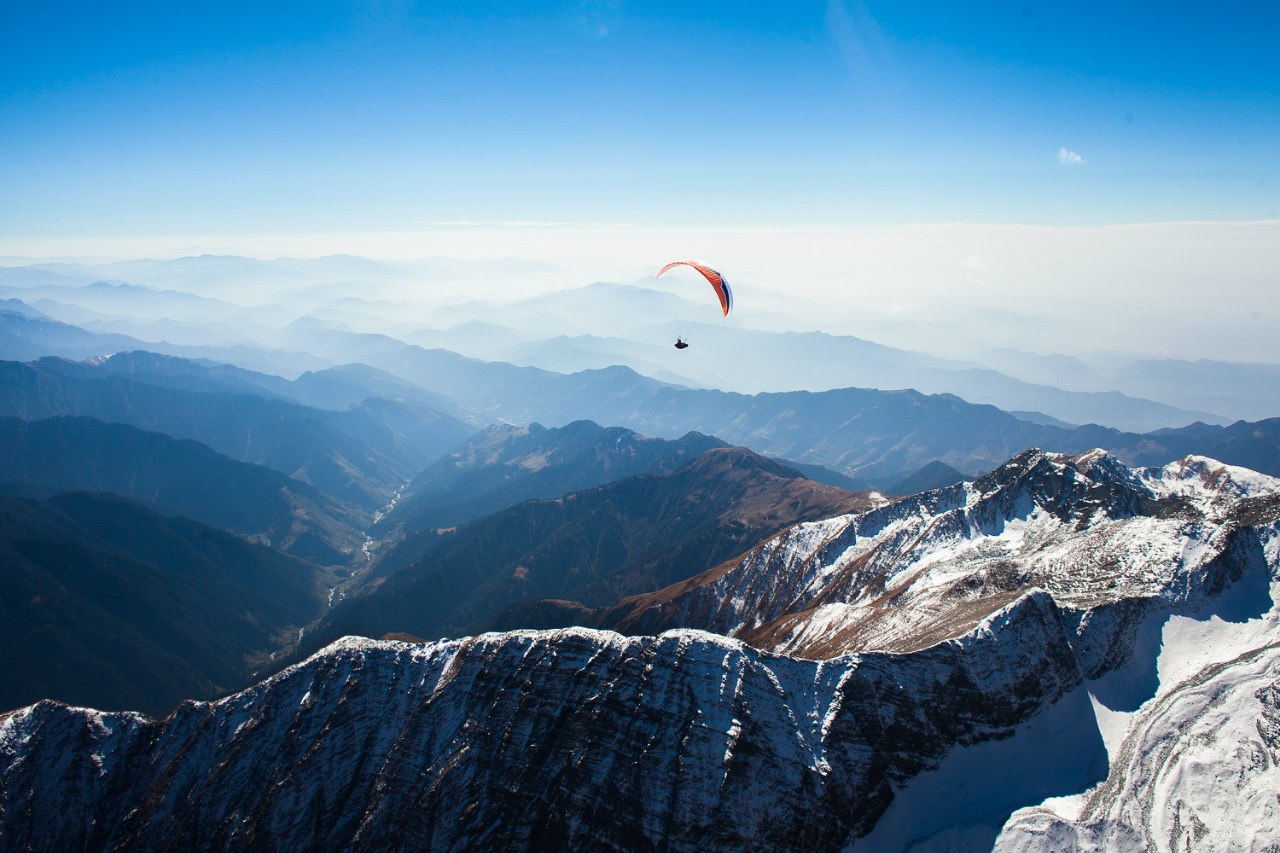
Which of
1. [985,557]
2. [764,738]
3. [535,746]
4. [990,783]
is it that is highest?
[985,557]

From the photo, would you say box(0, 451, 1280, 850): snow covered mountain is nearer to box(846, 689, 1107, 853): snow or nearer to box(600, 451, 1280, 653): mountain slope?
box(846, 689, 1107, 853): snow

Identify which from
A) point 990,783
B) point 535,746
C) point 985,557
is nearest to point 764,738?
point 990,783

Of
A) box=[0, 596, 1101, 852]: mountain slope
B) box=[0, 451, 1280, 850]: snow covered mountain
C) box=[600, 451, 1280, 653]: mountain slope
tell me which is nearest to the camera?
box=[0, 451, 1280, 850]: snow covered mountain

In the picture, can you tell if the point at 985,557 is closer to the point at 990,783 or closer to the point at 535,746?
the point at 990,783

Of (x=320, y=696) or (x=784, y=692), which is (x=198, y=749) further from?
(x=784, y=692)

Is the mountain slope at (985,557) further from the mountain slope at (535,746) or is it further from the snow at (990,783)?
the mountain slope at (535,746)

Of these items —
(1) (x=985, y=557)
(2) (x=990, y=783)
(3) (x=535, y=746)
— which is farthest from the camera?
(1) (x=985, y=557)

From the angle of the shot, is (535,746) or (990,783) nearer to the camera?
(990,783)

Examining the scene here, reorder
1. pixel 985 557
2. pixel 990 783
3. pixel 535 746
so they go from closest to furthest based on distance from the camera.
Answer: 1. pixel 990 783
2. pixel 535 746
3. pixel 985 557

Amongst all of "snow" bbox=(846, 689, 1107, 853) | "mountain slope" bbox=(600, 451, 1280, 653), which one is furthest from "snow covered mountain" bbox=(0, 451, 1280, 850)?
"mountain slope" bbox=(600, 451, 1280, 653)
